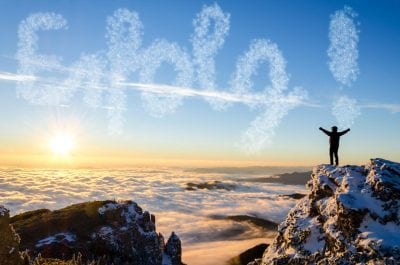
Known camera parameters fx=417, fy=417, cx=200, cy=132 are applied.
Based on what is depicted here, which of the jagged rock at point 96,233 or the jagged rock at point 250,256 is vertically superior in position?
the jagged rock at point 96,233

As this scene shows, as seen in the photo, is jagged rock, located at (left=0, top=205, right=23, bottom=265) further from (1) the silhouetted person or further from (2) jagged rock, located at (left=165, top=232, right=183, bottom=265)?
(2) jagged rock, located at (left=165, top=232, right=183, bottom=265)

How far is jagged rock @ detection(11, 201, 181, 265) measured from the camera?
22094 millimetres

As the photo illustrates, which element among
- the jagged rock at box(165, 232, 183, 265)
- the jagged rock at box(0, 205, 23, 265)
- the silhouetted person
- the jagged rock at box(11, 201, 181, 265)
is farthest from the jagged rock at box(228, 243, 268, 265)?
the jagged rock at box(0, 205, 23, 265)

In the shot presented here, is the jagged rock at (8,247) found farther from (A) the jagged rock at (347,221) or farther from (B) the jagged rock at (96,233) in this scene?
(B) the jagged rock at (96,233)

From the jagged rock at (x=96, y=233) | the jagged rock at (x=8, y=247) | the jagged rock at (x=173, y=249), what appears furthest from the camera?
the jagged rock at (x=173, y=249)

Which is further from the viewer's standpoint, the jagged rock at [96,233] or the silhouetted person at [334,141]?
the jagged rock at [96,233]

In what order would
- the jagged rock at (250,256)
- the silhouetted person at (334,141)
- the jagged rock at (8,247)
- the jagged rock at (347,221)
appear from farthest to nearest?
the jagged rock at (250,256), the silhouetted person at (334,141), the jagged rock at (347,221), the jagged rock at (8,247)

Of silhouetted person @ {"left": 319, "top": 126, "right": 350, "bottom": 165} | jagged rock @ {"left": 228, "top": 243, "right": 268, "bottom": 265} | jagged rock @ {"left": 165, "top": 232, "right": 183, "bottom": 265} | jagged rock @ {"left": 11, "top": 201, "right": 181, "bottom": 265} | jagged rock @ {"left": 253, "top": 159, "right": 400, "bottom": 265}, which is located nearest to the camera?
jagged rock @ {"left": 253, "top": 159, "right": 400, "bottom": 265}

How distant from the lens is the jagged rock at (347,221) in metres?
9.65

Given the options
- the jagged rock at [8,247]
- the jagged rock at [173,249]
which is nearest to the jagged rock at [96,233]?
the jagged rock at [173,249]

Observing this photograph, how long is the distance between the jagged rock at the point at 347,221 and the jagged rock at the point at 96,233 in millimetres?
12734

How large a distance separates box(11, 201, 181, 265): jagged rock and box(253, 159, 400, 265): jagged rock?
41.8ft

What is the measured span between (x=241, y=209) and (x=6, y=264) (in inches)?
→ 5281

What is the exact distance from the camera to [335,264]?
9992 mm
